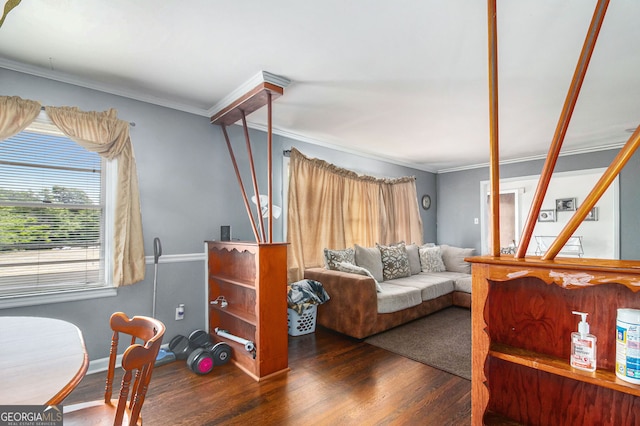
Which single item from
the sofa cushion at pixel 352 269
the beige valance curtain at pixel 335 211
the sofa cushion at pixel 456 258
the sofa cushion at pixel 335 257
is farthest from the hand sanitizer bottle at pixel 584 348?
the sofa cushion at pixel 456 258

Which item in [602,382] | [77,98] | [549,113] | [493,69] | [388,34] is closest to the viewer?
[602,382]

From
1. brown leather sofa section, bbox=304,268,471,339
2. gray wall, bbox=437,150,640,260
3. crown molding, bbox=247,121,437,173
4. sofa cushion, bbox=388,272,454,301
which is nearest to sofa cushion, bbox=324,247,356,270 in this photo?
brown leather sofa section, bbox=304,268,471,339

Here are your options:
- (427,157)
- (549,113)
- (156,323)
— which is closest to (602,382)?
(156,323)

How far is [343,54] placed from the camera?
2281 mm

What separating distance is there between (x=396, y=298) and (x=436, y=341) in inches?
23.6

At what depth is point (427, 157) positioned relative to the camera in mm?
5562

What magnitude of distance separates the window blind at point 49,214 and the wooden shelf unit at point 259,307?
1.06m

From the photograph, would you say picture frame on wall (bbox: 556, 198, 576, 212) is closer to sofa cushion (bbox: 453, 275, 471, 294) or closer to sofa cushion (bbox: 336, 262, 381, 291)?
sofa cushion (bbox: 453, 275, 471, 294)

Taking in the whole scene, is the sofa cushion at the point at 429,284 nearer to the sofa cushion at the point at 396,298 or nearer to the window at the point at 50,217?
the sofa cushion at the point at 396,298

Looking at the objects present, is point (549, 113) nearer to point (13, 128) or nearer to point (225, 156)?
point (225, 156)

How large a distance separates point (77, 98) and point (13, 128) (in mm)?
536

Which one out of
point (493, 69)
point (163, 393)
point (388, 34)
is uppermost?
point (388, 34)

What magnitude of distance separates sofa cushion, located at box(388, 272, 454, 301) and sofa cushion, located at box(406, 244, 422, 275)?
220 millimetres

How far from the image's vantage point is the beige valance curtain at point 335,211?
406 centimetres
